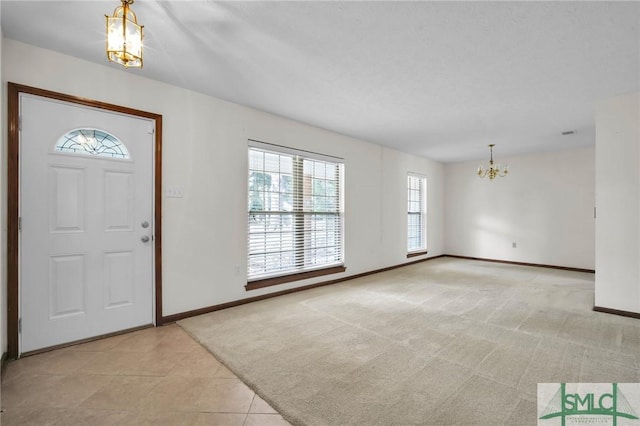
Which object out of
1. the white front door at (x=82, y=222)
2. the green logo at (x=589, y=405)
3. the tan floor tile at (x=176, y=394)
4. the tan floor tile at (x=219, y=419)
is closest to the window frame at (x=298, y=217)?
the white front door at (x=82, y=222)

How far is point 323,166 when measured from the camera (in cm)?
475

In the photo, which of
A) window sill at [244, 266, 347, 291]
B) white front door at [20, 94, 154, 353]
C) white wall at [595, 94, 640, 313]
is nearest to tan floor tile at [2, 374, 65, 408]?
white front door at [20, 94, 154, 353]

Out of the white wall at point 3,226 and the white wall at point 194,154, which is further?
the white wall at point 194,154

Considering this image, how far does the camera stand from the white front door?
238 cm

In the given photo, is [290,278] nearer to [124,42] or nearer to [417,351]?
[417,351]

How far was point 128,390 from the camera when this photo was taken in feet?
6.32

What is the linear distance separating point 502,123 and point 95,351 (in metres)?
5.50

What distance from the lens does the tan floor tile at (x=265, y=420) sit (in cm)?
163

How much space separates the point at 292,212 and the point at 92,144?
7.79 ft

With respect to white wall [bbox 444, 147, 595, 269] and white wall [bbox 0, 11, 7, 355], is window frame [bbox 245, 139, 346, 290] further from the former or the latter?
white wall [bbox 444, 147, 595, 269]

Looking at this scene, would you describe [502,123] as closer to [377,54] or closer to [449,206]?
[377,54]

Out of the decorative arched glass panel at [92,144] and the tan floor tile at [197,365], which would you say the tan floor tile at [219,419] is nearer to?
the tan floor tile at [197,365]

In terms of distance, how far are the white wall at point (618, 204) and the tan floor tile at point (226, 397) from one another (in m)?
4.06

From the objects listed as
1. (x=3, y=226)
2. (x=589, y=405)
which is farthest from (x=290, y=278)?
(x=589, y=405)
